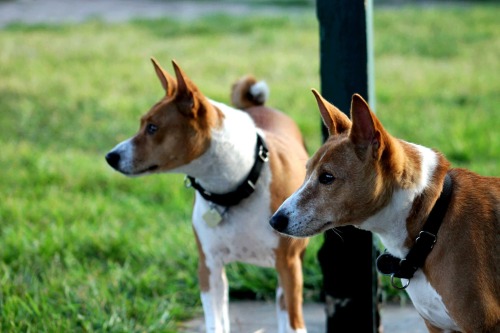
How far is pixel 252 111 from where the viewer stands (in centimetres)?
541

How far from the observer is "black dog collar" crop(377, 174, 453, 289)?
342 centimetres

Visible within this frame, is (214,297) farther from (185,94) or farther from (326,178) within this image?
(326,178)

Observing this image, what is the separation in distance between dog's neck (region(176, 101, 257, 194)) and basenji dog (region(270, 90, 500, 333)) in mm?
916

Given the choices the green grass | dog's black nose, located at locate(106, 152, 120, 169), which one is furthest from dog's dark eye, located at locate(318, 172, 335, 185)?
the green grass

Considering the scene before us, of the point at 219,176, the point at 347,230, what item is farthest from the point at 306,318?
the point at 219,176

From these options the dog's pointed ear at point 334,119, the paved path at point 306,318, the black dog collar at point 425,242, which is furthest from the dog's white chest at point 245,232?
the black dog collar at point 425,242

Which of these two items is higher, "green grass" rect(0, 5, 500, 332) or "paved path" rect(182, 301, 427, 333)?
"green grass" rect(0, 5, 500, 332)

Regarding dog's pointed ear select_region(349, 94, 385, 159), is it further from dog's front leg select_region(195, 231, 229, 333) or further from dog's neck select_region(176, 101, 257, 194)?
dog's front leg select_region(195, 231, 229, 333)

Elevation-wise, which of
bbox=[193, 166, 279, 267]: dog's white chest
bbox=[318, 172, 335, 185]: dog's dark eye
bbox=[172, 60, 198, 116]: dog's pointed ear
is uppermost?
bbox=[172, 60, 198, 116]: dog's pointed ear

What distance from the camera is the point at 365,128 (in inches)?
134

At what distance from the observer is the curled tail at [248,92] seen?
554 cm

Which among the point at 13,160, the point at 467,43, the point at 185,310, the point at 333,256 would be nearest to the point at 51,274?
the point at 185,310

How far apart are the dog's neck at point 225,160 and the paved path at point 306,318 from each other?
91 cm

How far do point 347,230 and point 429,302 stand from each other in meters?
0.96
